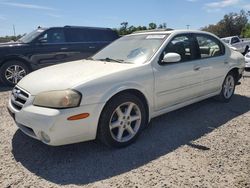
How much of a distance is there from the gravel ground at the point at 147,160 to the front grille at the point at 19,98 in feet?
1.99

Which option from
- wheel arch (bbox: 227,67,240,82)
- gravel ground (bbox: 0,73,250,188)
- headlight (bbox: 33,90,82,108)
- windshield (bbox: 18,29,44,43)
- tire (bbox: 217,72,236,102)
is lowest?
gravel ground (bbox: 0,73,250,188)

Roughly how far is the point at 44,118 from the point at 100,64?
4.57ft

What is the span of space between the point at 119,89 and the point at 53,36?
18.8 feet

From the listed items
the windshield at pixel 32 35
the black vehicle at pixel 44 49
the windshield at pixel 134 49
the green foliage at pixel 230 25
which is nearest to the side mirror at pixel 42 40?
the black vehicle at pixel 44 49

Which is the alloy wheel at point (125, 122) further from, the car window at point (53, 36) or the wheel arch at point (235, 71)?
the car window at point (53, 36)

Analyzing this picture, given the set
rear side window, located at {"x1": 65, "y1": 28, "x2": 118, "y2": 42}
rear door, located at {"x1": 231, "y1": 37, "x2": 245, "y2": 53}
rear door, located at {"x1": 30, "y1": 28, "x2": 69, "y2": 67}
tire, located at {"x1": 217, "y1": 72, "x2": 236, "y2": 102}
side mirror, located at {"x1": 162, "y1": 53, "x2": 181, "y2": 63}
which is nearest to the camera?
side mirror, located at {"x1": 162, "y1": 53, "x2": 181, "y2": 63}

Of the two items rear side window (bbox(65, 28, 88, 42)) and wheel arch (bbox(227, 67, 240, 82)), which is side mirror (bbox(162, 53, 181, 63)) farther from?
rear side window (bbox(65, 28, 88, 42))

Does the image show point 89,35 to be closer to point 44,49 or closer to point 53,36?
point 53,36

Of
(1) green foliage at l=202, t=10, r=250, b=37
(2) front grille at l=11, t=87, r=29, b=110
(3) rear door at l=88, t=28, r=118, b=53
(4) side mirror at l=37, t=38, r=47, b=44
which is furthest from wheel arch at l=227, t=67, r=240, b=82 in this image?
(1) green foliage at l=202, t=10, r=250, b=37

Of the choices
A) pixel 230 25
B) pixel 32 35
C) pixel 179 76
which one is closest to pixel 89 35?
pixel 32 35

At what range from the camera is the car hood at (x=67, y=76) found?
3354mm

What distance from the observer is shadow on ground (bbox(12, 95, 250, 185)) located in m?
3.12

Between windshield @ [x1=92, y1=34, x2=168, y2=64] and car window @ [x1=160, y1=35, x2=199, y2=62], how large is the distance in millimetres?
169

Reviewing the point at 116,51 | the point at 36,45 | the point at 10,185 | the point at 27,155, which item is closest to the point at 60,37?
the point at 36,45
